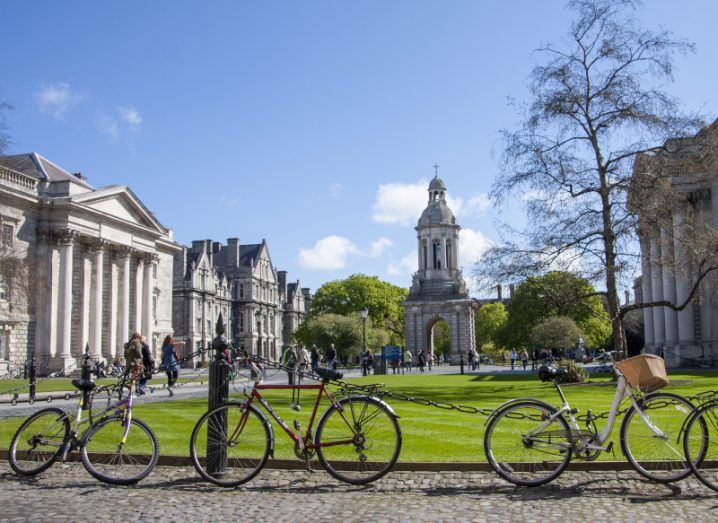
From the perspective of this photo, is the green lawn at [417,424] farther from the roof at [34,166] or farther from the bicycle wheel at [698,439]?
the roof at [34,166]

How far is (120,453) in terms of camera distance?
28.4 ft

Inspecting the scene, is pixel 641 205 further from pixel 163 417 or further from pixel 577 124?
pixel 163 417

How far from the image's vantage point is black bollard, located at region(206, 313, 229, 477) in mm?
8289

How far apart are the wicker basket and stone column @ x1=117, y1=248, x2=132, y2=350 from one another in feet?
170

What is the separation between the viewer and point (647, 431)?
26.6 feet

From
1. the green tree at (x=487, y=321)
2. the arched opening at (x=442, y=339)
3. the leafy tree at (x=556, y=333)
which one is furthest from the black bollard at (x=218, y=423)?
the arched opening at (x=442, y=339)

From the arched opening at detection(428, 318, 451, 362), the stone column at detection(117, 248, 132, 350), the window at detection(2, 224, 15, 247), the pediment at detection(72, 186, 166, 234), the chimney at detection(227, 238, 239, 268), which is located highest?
the chimney at detection(227, 238, 239, 268)

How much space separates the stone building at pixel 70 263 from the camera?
45719 millimetres

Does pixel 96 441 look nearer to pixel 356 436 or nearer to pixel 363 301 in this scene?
pixel 356 436

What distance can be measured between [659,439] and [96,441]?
21.9 ft

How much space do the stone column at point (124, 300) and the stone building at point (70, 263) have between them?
7cm

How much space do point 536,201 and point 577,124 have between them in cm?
320

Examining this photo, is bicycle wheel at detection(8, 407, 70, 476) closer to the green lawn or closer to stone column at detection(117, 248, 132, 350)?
the green lawn

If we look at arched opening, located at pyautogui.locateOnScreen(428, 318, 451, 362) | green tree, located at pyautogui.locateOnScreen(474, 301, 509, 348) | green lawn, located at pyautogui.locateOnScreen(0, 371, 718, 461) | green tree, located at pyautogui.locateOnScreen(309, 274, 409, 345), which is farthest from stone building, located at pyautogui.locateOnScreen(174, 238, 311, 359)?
green lawn, located at pyautogui.locateOnScreen(0, 371, 718, 461)
